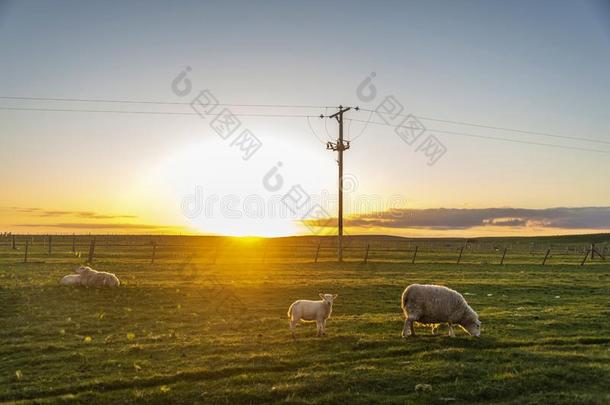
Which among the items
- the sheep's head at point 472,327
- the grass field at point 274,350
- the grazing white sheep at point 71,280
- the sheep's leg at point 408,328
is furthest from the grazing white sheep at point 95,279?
the sheep's head at point 472,327

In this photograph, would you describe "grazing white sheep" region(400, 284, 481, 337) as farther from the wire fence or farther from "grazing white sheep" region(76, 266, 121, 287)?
the wire fence

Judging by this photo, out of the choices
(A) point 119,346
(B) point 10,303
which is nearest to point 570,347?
(A) point 119,346

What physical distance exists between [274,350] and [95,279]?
18088 millimetres

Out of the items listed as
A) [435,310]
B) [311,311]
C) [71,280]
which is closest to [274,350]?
[311,311]

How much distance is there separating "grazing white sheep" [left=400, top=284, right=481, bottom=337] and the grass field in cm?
56

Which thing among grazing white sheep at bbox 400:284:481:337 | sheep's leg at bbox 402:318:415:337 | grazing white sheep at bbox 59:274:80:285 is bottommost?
grazing white sheep at bbox 59:274:80:285

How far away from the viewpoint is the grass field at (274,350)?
1161cm

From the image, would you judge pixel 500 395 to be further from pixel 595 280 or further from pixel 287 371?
pixel 595 280

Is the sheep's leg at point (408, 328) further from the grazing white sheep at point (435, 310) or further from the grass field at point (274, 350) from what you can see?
the grass field at point (274, 350)

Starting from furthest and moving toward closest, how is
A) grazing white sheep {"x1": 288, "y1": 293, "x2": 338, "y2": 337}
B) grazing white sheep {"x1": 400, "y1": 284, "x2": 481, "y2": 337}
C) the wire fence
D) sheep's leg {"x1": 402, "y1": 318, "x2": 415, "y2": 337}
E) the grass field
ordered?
the wire fence → grazing white sheep {"x1": 288, "y1": 293, "x2": 338, "y2": 337} → grazing white sheep {"x1": 400, "y1": 284, "x2": 481, "y2": 337} → sheep's leg {"x1": 402, "y1": 318, "x2": 415, "y2": 337} → the grass field

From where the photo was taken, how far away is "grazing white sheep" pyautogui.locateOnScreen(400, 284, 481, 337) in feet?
53.6

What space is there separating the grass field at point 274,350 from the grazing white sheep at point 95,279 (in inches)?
41.4

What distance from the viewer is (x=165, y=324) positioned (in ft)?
63.9

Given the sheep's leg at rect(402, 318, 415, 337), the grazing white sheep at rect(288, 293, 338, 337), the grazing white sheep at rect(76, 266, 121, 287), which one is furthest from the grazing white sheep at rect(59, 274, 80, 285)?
the sheep's leg at rect(402, 318, 415, 337)
